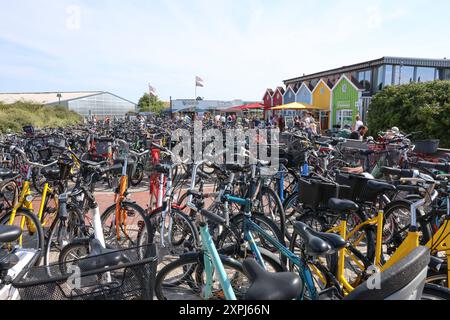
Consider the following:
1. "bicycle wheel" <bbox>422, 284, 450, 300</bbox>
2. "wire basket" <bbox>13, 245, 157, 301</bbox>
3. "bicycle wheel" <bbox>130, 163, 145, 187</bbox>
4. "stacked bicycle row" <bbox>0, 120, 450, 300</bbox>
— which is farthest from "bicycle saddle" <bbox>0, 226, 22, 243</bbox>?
"bicycle wheel" <bbox>130, 163, 145, 187</bbox>

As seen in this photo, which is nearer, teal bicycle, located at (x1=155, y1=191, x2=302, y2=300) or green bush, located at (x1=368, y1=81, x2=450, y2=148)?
teal bicycle, located at (x1=155, y1=191, x2=302, y2=300)

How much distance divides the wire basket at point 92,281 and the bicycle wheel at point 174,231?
128 cm

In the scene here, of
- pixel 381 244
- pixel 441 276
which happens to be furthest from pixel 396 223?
pixel 441 276

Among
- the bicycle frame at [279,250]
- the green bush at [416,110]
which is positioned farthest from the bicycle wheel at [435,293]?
the green bush at [416,110]

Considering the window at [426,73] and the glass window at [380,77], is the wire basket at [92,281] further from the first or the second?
the window at [426,73]

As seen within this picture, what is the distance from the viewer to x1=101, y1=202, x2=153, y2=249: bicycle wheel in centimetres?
322

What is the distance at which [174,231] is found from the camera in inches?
127

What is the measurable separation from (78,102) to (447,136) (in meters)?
50.4

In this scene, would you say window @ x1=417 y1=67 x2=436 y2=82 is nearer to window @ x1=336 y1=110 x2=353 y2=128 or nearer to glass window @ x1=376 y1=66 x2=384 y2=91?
glass window @ x1=376 y1=66 x2=384 y2=91

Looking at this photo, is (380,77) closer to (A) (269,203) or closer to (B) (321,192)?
(A) (269,203)

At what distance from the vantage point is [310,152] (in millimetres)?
5492

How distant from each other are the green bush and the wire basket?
400 inches

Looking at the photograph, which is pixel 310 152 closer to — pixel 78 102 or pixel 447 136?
pixel 447 136
